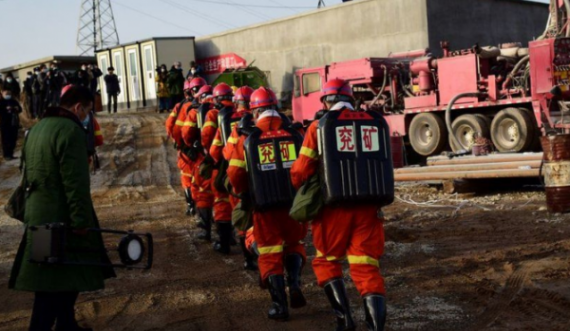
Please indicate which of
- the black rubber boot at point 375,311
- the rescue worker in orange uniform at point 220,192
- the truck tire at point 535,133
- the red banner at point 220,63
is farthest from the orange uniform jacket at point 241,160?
the red banner at point 220,63

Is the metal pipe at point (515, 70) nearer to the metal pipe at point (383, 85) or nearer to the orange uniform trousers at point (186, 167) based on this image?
the metal pipe at point (383, 85)

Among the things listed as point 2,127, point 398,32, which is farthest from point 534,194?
point 398,32

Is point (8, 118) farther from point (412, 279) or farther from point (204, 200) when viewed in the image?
point (412, 279)

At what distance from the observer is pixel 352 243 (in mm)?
5988

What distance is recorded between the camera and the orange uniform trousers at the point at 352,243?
588 centimetres

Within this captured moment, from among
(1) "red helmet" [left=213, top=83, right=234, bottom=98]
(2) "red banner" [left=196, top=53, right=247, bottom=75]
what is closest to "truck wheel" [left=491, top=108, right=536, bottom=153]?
(1) "red helmet" [left=213, top=83, right=234, bottom=98]

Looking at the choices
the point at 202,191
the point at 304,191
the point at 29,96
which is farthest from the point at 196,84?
the point at 29,96

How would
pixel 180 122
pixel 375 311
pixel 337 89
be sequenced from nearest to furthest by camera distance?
pixel 375 311 → pixel 337 89 → pixel 180 122

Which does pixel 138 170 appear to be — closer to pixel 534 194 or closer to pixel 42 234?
pixel 534 194

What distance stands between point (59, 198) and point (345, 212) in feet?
6.32

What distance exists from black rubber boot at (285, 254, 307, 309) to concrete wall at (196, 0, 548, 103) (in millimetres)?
25260

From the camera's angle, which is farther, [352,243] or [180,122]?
[180,122]

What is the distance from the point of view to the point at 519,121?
19.2 m

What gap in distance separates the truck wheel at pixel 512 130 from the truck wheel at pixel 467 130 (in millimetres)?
251
